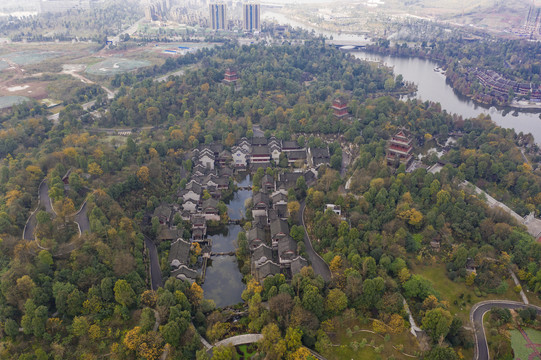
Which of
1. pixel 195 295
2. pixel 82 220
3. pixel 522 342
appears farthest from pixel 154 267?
pixel 522 342

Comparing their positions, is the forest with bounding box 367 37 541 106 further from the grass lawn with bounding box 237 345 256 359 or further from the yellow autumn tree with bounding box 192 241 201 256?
the grass lawn with bounding box 237 345 256 359

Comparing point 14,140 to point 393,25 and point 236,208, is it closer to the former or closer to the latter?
point 236,208

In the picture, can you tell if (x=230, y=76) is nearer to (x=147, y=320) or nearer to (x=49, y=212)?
(x=49, y=212)

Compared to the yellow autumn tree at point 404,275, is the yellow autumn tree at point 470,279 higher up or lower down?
lower down

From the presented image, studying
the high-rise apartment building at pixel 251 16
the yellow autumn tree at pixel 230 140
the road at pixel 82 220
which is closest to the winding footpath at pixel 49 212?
the road at pixel 82 220

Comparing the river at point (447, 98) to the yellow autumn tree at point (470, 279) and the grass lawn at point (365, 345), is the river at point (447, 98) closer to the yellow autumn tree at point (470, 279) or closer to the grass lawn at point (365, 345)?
the yellow autumn tree at point (470, 279)

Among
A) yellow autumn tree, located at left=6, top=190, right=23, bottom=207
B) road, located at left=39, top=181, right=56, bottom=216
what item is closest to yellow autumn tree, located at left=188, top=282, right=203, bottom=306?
road, located at left=39, top=181, right=56, bottom=216

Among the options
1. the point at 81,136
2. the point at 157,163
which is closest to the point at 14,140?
the point at 81,136
